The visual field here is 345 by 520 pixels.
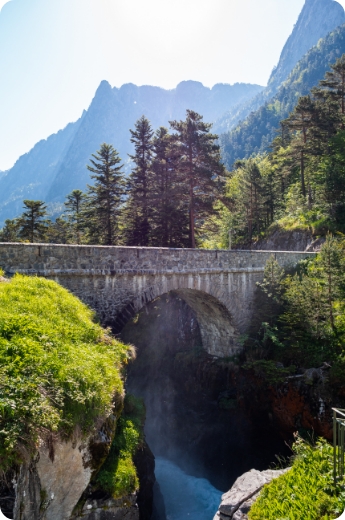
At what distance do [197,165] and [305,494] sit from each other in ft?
53.9

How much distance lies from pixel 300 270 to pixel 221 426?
8569 millimetres

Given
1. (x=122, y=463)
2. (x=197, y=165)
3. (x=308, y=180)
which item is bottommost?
(x=122, y=463)

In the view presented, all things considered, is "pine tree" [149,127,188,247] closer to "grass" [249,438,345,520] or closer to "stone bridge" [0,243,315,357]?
"stone bridge" [0,243,315,357]

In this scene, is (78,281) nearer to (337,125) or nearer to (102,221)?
(102,221)

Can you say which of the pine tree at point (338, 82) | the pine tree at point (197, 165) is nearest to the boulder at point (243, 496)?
the pine tree at point (197, 165)

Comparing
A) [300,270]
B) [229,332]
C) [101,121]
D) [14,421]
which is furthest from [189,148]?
[101,121]

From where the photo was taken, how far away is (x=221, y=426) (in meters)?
14.0

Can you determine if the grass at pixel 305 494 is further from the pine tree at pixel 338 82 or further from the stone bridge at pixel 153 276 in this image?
the pine tree at pixel 338 82

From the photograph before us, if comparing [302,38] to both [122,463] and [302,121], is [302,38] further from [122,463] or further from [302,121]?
[122,463]

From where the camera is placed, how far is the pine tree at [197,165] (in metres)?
17.9

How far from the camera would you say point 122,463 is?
20.4ft

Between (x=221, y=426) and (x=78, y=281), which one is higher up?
(x=78, y=281)

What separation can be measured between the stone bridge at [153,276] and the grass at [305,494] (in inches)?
234

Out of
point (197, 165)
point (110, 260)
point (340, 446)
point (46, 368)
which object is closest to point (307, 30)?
point (197, 165)
